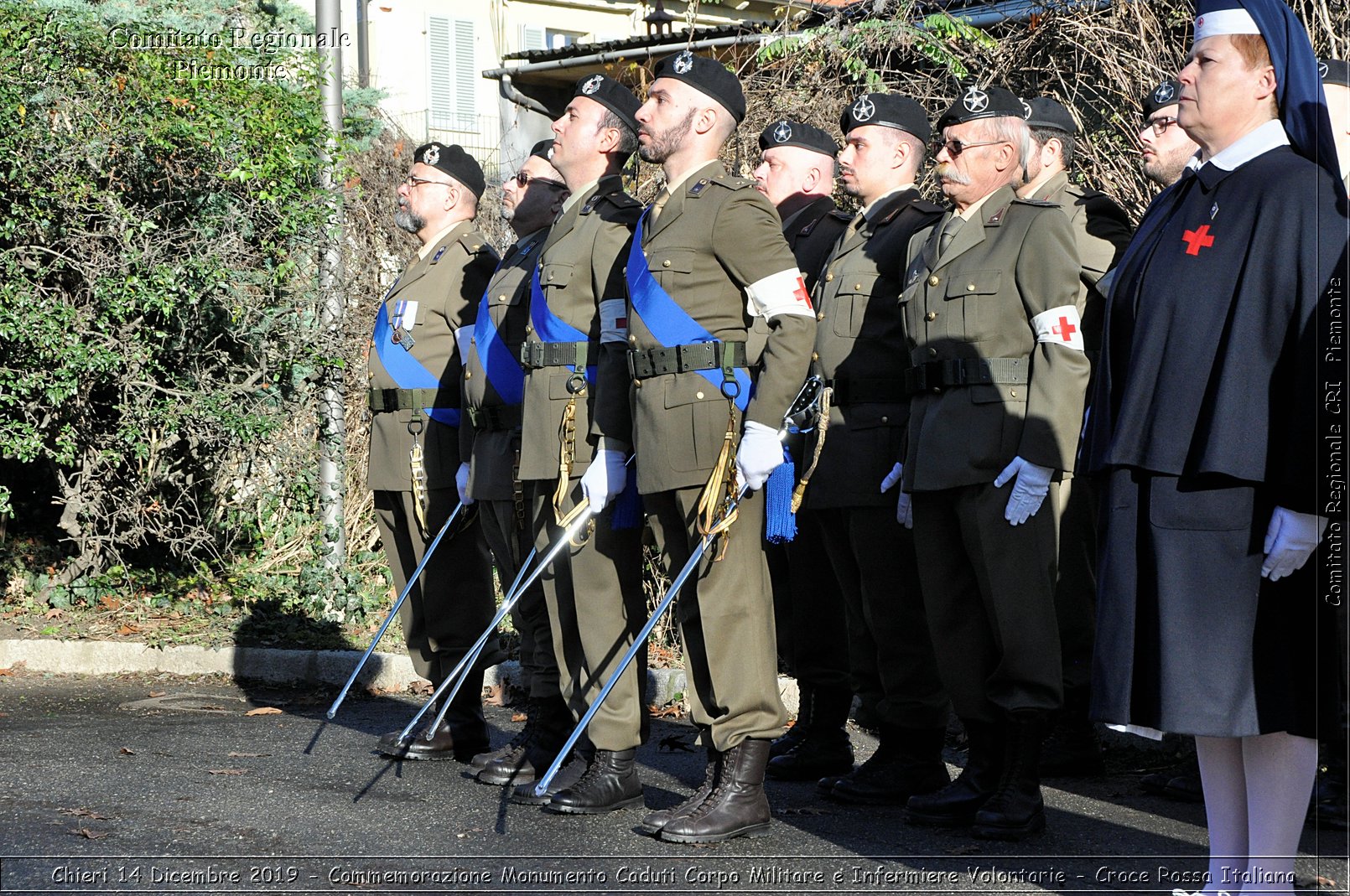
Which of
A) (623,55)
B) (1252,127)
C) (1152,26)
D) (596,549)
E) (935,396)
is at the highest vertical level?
(623,55)

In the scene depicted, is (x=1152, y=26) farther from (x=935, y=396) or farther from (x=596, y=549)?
(x=596, y=549)

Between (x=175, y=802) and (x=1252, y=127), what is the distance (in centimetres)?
379

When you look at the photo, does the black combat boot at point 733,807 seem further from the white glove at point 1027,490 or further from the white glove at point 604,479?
the white glove at point 1027,490

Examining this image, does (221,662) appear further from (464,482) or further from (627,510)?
(627,510)

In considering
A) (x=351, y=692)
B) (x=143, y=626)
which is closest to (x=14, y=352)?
(x=143, y=626)

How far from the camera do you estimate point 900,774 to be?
5.10m

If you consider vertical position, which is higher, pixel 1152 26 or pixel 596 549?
pixel 1152 26

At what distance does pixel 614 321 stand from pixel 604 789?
1.50 meters

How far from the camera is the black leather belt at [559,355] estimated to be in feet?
16.6

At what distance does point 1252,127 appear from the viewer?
3.52 metres

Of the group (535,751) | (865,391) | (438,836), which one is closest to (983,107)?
(865,391)

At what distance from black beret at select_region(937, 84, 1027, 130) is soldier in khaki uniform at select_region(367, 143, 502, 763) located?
2.01m

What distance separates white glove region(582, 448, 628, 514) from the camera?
15.6ft

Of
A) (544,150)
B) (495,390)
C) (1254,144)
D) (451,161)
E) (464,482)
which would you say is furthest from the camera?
(451,161)
